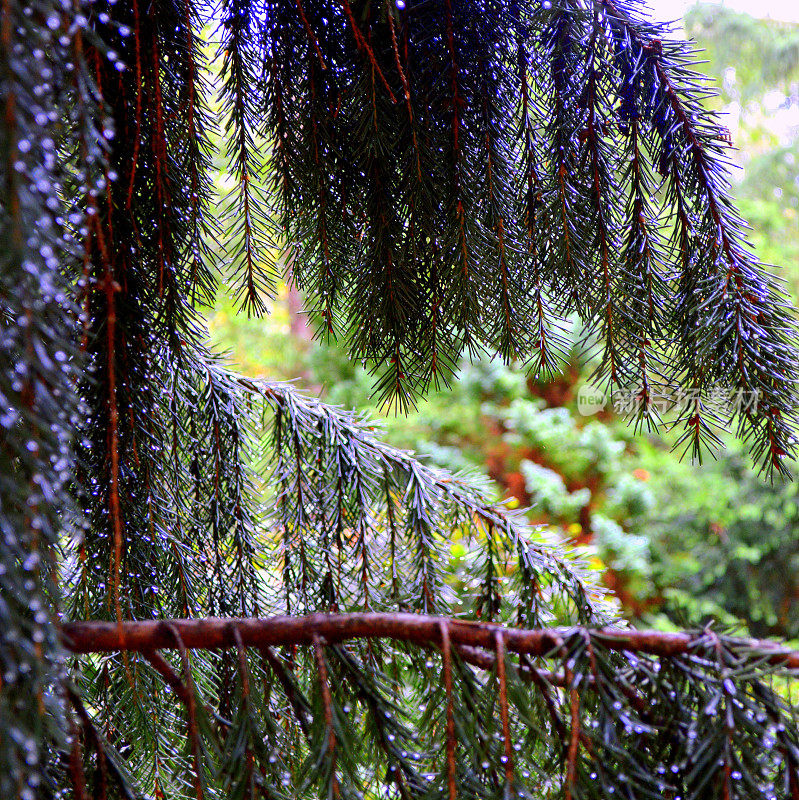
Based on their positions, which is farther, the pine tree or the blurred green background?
the blurred green background

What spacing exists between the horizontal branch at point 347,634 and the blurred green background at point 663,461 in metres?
1.71

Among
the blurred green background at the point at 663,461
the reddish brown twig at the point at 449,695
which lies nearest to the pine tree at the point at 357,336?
the reddish brown twig at the point at 449,695

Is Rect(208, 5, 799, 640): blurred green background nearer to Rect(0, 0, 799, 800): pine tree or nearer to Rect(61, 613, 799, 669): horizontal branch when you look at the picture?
Rect(0, 0, 799, 800): pine tree

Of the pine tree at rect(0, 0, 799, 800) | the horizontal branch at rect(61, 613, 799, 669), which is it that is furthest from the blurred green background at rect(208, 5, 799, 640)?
the horizontal branch at rect(61, 613, 799, 669)

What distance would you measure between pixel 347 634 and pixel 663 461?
2859 mm

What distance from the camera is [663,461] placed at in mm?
3033

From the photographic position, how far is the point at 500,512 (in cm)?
88

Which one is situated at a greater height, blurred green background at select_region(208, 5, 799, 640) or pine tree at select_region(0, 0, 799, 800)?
blurred green background at select_region(208, 5, 799, 640)

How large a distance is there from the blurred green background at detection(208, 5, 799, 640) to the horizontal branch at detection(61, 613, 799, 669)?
1.71m

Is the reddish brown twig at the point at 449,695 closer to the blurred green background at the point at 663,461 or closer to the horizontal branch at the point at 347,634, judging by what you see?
the horizontal branch at the point at 347,634

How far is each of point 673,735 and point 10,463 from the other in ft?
1.35

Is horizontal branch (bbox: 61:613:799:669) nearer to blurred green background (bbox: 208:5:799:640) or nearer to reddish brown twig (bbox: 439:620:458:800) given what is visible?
→ reddish brown twig (bbox: 439:620:458:800)

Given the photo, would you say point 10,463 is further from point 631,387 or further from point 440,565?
point 440,565

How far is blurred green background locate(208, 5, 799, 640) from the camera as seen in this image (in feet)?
8.71
